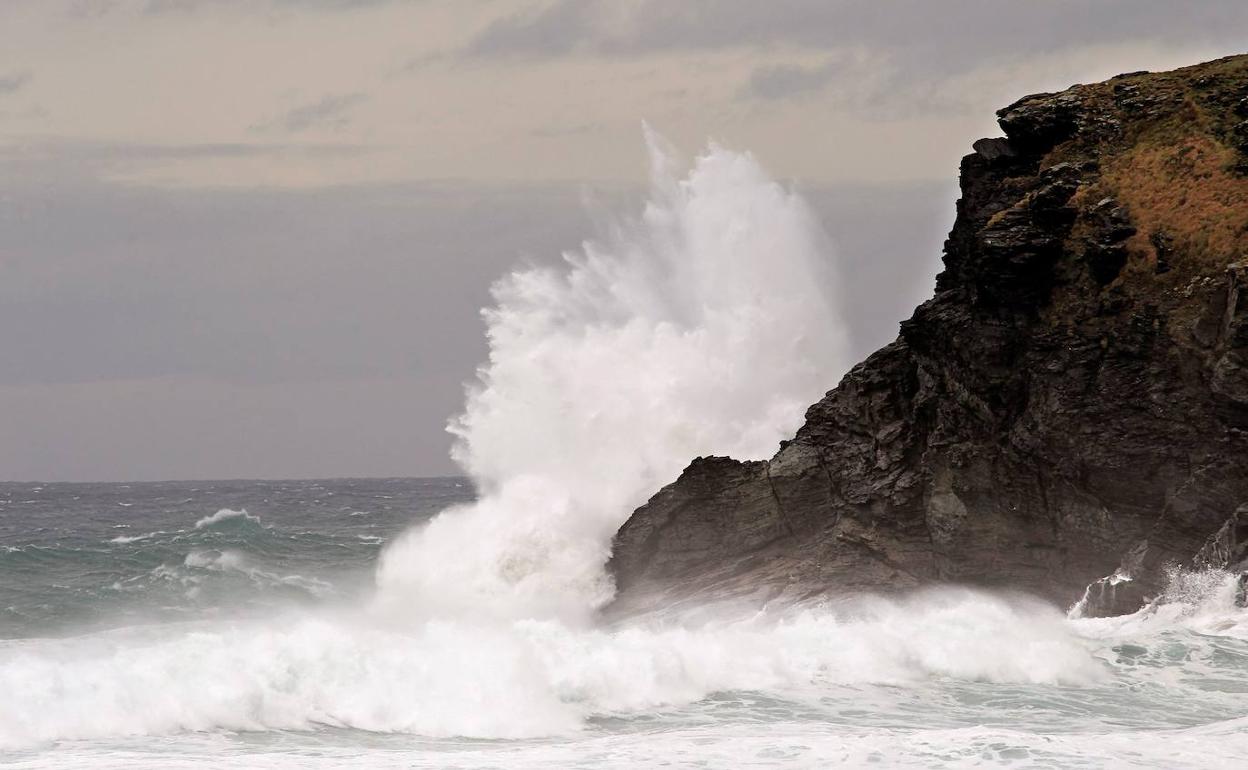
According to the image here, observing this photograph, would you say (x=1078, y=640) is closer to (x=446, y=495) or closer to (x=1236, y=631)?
(x=1236, y=631)

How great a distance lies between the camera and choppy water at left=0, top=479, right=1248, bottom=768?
1602 cm

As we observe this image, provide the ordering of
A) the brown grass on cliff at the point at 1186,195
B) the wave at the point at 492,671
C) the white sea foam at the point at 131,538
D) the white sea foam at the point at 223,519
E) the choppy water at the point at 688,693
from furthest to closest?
the white sea foam at the point at 223,519 < the white sea foam at the point at 131,538 < the brown grass on cliff at the point at 1186,195 < the wave at the point at 492,671 < the choppy water at the point at 688,693

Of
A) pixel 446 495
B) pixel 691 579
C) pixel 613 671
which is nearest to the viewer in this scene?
pixel 613 671

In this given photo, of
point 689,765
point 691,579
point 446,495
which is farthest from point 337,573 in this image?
point 446,495

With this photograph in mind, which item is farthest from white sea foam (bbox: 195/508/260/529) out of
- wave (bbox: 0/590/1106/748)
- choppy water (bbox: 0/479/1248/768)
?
wave (bbox: 0/590/1106/748)

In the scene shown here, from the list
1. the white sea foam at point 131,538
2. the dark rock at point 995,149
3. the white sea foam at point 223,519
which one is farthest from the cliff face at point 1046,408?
the white sea foam at point 223,519

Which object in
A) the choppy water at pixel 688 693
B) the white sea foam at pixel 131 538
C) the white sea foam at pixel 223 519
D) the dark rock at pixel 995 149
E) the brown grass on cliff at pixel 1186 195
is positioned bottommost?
the choppy water at pixel 688 693

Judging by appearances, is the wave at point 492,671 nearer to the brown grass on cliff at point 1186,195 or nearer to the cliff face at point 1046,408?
the cliff face at point 1046,408

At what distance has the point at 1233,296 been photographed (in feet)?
71.5

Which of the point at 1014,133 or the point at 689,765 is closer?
the point at 689,765

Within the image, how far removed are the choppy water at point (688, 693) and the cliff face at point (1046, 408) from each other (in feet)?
3.49

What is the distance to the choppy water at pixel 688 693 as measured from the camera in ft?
52.5

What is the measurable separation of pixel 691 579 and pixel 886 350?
5.73 metres

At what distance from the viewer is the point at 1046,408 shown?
77.9ft
